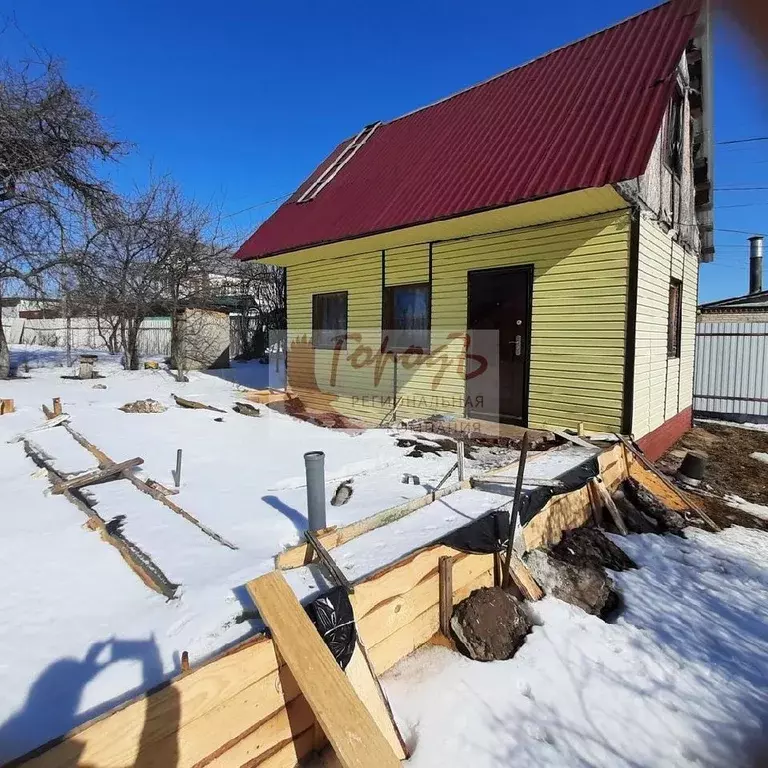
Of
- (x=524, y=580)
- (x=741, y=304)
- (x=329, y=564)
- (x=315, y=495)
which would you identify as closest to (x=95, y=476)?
(x=315, y=495)

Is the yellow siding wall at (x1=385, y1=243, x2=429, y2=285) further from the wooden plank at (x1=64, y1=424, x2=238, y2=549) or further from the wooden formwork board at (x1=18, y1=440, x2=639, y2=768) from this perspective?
the wooden formwork board at (x1=18, y1=440, x2=639, y2=768)

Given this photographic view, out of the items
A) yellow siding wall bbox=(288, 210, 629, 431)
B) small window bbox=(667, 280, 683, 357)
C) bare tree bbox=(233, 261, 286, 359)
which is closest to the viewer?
yellow siding wall bbox=(288, 210, 629, 431)

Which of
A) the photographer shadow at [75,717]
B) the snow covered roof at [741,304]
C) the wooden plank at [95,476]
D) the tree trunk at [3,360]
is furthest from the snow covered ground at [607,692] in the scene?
the tree trunk at [3,360]

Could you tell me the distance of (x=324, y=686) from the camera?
5.94 feet

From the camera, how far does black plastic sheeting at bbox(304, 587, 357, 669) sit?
2014mm

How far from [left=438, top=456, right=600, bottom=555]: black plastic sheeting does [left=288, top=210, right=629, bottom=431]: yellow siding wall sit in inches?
84.0

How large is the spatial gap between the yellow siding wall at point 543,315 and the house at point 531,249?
2 centimetres

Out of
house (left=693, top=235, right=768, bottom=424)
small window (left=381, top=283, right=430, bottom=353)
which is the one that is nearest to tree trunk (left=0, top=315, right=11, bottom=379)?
small window (left=381, top=283, right=430, bottom=353)

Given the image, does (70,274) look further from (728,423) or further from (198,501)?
(728,423)

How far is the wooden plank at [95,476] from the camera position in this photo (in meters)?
3.99

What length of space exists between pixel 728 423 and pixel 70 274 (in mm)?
16114

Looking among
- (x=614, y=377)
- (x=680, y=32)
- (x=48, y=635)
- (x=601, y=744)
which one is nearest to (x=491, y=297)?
(x=614, y=377)

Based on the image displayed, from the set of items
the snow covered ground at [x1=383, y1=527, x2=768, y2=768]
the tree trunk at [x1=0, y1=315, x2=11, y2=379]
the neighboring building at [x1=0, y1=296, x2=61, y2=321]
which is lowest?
the snow covered ground at [x1=383, y1=527, x2=768, y2=768]

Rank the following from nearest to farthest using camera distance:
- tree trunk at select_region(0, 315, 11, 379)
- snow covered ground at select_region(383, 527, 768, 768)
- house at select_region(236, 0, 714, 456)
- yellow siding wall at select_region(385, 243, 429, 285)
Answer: snow covered ground at select_region(383, 527, 768, 768), house at select_region(236, 0, 714, 456), yellow siding wall at select_region(385, 243, 429, 285), tree trunk at select_region(0, 315, 11, 379)
